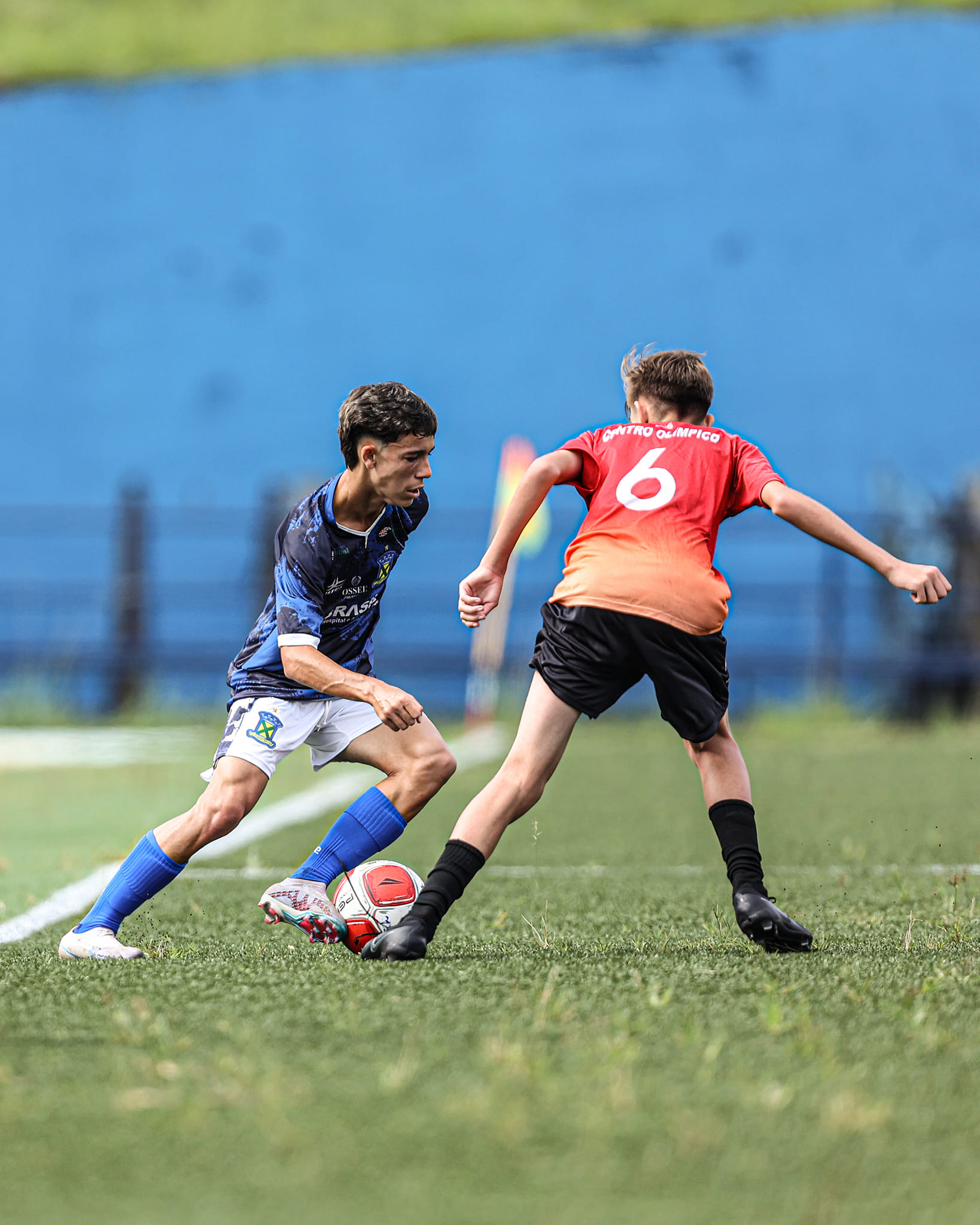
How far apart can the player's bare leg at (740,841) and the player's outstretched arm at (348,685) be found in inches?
27.5

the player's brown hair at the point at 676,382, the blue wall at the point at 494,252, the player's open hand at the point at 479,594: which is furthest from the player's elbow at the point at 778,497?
the blue wall at the point at 494,252

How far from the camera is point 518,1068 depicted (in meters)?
2.33

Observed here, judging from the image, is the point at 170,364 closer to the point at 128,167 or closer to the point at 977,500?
the point at 128,167

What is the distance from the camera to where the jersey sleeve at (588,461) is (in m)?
3.65

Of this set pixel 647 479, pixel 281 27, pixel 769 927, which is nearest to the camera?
pixel 769 927

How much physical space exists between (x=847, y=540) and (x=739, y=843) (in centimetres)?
78

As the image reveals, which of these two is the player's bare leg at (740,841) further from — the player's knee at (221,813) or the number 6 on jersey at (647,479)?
the player's knee at (221,813)

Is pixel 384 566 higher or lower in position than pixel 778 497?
lower

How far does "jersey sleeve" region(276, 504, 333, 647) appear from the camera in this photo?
12.1 ft

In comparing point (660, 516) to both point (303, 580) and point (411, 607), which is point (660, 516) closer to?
point (303, 580)

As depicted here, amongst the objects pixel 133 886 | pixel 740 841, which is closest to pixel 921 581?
pixel 740 841

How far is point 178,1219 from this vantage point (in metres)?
1.79

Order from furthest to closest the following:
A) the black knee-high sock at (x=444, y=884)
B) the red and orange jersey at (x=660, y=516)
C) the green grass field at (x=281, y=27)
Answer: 1. the green grass field at (x=281, y=27)
2. the red and orange jersey at (x=660, y=516)
3. the black knee-high sock at (x=444, y=884)

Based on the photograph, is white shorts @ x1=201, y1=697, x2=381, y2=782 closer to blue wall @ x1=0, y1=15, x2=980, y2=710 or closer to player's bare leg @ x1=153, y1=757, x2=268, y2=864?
player's bare leg @ x1=153, y1=757, x2=268, y2=864
